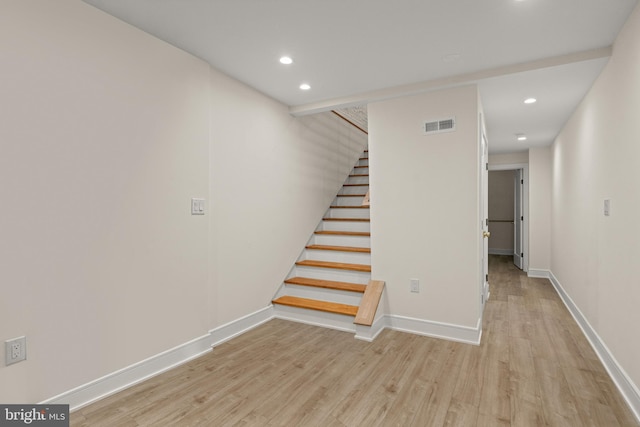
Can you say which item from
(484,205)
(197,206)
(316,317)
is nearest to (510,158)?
(484,205)

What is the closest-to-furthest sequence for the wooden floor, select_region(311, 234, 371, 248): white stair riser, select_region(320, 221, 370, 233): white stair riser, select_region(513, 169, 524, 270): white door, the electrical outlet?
1. the electrical outlet
2. the wooden floor
3. select_region(311, 234, 371, 248): white stair riser
4. select_region(320, 221, 370, 233): white stair riser
5. select_region(513, 169, 524, 270): white door

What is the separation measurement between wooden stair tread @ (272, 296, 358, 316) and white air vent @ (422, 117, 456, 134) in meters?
1.93

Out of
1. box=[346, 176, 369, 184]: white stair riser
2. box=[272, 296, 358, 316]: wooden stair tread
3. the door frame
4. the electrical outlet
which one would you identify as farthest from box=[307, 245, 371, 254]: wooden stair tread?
the door frame

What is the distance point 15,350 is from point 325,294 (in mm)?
2576

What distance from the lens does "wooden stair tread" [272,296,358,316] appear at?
3357 millimetres

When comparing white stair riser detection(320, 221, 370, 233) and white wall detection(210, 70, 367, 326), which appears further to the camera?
white stair riser detection(320, 221, 370, 233)

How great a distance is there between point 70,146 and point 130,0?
0.95 meters

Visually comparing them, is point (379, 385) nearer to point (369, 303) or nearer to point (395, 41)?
point (369, 303)

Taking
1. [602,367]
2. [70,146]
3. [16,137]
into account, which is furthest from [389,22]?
[602,367]

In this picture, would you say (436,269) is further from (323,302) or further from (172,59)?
(172,59)

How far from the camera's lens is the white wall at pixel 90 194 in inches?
68.1

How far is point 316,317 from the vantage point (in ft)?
11.5

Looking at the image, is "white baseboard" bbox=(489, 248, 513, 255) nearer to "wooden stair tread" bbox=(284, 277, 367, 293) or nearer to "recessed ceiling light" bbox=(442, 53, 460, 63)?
"wooden stair tread" bbox=(284, 277, 367, 293)

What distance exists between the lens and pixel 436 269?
3166 millimetres
